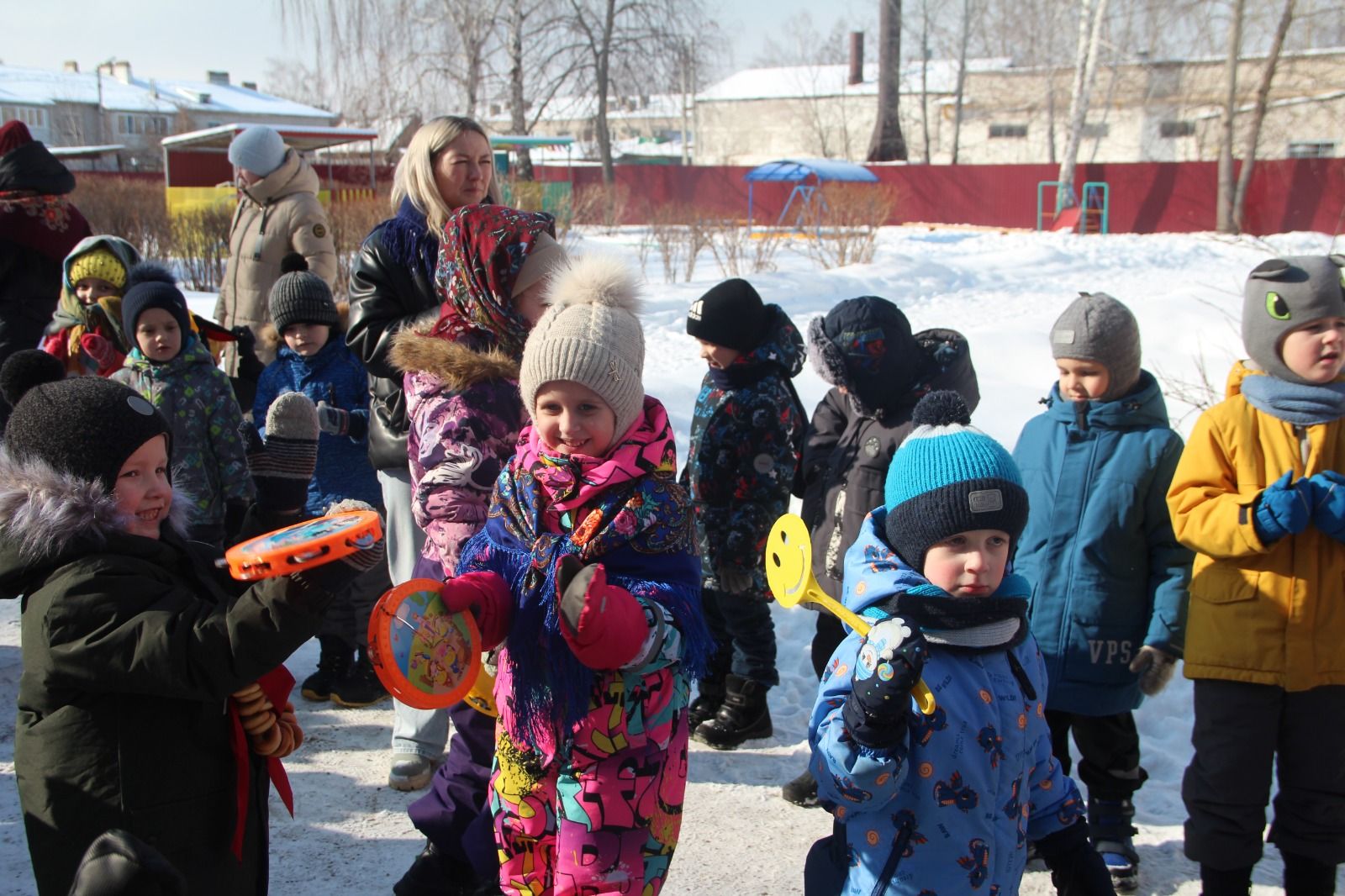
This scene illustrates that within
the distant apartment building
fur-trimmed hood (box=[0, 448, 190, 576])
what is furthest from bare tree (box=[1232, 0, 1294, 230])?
the distant apartment building

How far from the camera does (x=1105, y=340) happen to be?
121 inches

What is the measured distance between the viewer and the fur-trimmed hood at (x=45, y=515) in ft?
6.30

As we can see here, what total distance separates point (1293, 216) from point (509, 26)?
75.5ft

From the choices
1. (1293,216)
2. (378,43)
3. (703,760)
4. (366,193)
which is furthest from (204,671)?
(1293,216)

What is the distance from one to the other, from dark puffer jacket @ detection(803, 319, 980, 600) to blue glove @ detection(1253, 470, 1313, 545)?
3.53ft

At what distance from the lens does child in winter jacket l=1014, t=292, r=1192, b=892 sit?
3.01 metres

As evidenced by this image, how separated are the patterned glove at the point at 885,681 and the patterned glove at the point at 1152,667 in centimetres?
133

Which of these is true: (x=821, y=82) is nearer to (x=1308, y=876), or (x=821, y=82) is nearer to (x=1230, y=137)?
(x=1230, y=137)

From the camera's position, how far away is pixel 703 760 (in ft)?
12.6

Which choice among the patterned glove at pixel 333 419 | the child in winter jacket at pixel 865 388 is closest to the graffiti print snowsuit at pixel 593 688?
the child in winter jacket at pixel 865 388

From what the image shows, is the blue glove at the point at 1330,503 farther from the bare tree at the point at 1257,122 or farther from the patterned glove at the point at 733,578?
the bare tree at the point at 1257,122

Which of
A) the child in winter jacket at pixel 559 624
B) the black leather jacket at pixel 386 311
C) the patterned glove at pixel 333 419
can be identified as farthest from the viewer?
the patterned glove at pixel 333 419

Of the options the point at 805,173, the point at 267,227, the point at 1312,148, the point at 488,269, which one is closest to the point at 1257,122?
the point at 1312,148

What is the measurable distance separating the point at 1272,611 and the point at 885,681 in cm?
148
